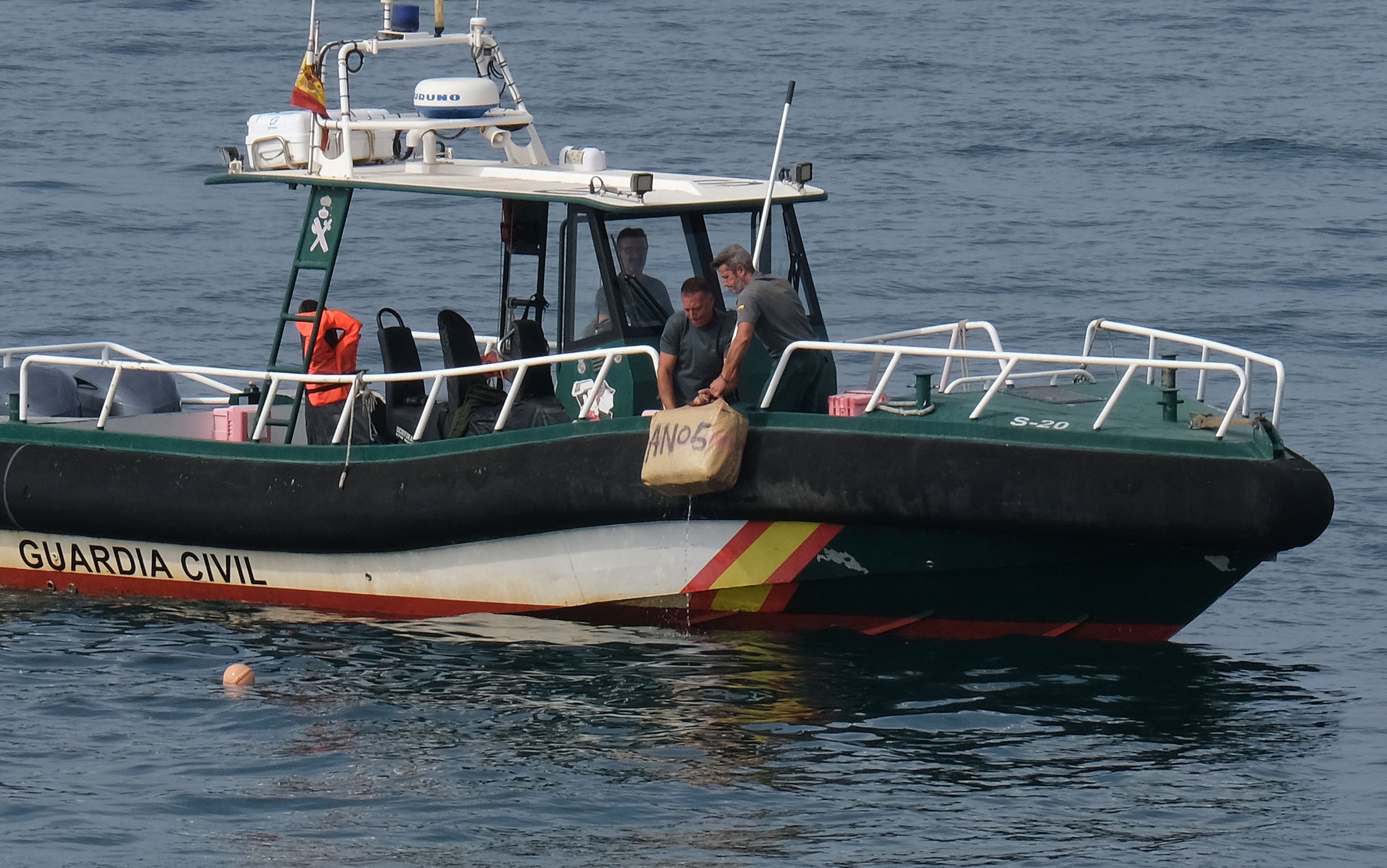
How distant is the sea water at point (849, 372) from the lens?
25.9ft

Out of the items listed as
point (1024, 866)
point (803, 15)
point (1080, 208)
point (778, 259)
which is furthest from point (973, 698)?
point (803, 15)

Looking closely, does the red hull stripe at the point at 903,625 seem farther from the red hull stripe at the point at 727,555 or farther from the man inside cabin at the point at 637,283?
the man inside cabin at the point at 637,283

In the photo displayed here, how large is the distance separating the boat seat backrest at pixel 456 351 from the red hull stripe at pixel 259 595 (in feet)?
3.10

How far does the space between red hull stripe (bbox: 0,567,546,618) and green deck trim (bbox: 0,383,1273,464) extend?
2.43 ft

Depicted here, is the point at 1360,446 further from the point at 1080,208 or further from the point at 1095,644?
the point at 1080,208

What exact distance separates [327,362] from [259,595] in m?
1.25

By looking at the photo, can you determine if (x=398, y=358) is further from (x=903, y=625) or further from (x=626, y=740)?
(x=626, y=740)

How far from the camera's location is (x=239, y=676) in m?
9.45

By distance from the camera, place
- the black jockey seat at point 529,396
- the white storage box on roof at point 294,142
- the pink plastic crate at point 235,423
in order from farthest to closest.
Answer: the pink plastic crate at point 235,423 < the white storage box on roof at point 294,142 < the black jockey seat at point 529,396

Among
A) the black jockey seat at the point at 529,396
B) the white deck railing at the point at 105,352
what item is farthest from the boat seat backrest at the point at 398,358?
the white deck railing at the point at 105,352

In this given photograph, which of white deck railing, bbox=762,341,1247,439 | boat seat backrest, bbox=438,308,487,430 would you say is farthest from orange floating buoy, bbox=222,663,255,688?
white deck railing, bbox=762,341,1247,439

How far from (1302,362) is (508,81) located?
28.2 ft

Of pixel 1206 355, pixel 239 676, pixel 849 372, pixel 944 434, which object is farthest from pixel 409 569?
pixel 849 372

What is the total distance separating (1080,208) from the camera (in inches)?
951
